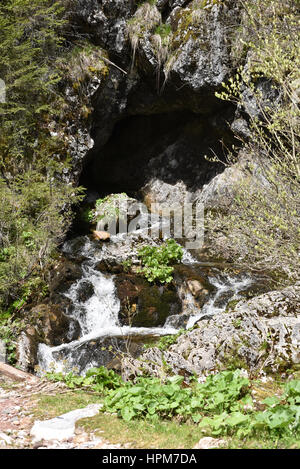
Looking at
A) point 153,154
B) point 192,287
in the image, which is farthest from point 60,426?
point 153,154

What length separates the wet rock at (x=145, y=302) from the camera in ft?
26.8

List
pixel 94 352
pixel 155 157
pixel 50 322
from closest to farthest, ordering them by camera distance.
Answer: pixel 94 352
pixel 50 322
pixel 155 157

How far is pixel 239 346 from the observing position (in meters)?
4.55

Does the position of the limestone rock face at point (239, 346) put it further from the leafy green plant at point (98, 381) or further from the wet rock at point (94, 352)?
the wet rock at point (94, 352)

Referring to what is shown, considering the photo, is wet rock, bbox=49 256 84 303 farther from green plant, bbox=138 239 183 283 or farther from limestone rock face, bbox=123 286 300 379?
limestone rock face, bbox=123 286 300 379

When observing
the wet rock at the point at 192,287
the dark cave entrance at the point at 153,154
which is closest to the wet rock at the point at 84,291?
the wet rock at the point at 192,287

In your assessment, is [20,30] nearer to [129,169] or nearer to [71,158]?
[71,158]

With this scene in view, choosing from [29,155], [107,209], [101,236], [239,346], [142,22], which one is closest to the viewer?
[239,346]

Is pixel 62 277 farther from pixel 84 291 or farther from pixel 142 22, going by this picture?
pixel 142 22

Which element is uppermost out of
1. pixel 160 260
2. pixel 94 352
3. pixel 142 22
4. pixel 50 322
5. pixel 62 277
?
pixel 142 22

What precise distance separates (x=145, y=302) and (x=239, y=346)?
4.09 m

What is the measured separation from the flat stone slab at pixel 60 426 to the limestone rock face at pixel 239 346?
0.98 m
